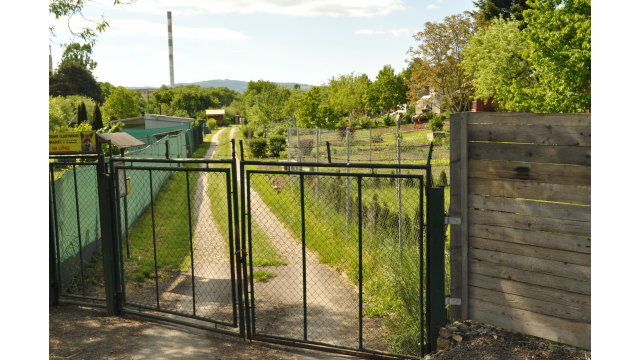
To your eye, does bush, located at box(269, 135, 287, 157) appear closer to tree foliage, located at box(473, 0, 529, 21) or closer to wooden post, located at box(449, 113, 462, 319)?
wooden post, located at box(449, 113, 462, 319)

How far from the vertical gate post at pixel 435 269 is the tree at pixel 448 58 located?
47828 millimetres

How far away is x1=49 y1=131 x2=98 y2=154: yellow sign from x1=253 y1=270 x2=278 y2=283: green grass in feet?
11.5

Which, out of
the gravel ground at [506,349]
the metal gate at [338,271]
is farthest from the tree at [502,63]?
the gravel ground at [506,349]

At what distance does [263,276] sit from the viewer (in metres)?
8.60

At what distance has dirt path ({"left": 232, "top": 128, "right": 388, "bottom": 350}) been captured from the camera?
20.9ft

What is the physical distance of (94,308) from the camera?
22.9 ft

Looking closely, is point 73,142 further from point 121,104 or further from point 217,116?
point 217,116

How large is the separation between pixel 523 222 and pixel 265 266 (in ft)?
19.1

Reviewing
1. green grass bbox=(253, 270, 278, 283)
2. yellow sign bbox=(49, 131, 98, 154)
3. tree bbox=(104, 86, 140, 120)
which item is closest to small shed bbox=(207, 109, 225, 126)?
tree bbox=(104, 86, 140, 120)

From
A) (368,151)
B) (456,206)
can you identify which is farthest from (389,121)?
(456,206)

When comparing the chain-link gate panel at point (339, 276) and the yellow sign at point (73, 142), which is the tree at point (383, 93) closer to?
the chain-link gate panel at point (339, 276)

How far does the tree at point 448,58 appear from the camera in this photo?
50906mm

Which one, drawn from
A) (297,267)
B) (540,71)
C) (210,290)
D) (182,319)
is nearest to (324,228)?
(297,267)

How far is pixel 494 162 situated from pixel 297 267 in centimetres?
541
